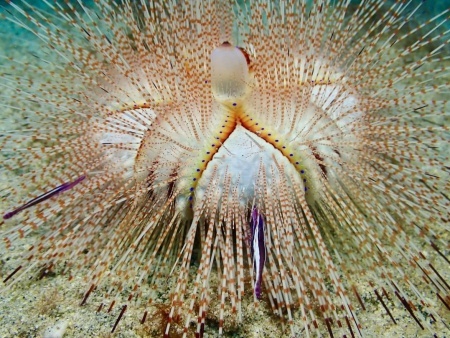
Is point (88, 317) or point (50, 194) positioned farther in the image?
point (50, 194)

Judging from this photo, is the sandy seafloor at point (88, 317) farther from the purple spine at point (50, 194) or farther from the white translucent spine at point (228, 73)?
the white translucent spine at point (228, 73)

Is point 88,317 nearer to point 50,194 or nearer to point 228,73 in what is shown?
point 50,194

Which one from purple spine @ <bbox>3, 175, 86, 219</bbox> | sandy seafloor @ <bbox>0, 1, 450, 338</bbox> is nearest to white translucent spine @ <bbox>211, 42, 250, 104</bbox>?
purple spine @ <bbox>3, 175, 86, 219</bbox>

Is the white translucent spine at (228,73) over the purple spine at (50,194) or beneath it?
over

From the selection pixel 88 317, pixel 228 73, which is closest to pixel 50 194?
pixel 88 317

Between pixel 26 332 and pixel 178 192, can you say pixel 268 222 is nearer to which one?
pixel 178 192

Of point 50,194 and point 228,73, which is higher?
point 228,73

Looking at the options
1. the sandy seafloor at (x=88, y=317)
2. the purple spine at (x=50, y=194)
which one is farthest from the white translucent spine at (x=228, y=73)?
the sandy seafloor at (x=88, y=317)

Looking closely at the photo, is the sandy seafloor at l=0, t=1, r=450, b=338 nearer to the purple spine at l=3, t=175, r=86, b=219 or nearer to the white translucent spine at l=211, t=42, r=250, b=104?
the purple spine at l=3, t=175, r=86, b=219

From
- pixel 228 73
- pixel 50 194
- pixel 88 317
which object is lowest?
pixel 88 317
